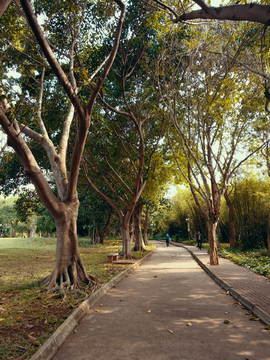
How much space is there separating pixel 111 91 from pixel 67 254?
9744 millimetres

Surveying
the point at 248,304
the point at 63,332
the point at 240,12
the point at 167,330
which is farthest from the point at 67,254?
the point at 240,12

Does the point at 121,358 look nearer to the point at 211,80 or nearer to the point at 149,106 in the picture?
the point at 211,80

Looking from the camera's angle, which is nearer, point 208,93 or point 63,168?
point 63,168

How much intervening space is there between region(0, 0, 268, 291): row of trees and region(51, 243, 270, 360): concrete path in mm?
2280

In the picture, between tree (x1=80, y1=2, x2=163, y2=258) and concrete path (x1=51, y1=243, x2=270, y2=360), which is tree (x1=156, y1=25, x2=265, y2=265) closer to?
tree (x1=80, y1=2, x2=163, y2=258)

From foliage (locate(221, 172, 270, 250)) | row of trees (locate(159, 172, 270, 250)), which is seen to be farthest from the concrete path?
foliage (locate(221, 172, 270, 250))

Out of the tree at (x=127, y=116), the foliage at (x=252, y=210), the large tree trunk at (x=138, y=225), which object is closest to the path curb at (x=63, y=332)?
the tree at (x=127, y=116)

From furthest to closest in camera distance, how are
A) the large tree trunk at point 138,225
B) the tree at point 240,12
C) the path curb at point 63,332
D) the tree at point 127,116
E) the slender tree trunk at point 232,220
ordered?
1. the slender tree trunk at point 232,220
2. the large tree trunk at point 138,225
3. the tree at point 127,116
4. the tree at point 240,12
5. the path curb at point 63,332

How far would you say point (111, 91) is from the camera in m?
14.9

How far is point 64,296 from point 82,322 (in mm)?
1609

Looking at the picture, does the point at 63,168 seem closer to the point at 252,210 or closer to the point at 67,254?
the point at 67,254

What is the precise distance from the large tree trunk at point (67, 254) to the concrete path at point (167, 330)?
1.16 metres

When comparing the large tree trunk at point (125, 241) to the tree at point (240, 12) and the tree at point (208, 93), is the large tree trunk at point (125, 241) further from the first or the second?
the tree at point (240, 12)

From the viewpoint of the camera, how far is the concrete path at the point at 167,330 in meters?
3.74
